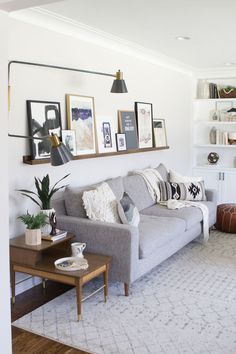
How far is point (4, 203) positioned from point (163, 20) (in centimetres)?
244

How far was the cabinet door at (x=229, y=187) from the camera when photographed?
22.1ft

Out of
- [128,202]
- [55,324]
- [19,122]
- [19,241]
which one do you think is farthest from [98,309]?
[19,122]

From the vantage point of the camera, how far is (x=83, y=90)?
4.19m

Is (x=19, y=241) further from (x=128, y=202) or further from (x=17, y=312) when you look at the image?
(x=128, y=202)

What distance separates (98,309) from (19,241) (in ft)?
2.71

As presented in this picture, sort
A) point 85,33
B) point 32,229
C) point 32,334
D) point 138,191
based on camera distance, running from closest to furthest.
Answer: point 32,334, point 32,229, point 85,33, point 138,191

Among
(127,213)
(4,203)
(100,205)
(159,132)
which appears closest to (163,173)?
(159,132)

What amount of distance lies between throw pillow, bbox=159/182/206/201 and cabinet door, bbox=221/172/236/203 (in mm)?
1547

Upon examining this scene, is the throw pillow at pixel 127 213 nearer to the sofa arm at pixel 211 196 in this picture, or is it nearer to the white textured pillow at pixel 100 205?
the white textured pillow at pixel 100 205

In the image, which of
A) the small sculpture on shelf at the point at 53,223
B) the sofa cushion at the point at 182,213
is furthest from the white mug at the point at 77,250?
the sofa cushion at the point at 182,213

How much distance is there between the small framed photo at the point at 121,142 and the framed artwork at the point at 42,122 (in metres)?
1.07

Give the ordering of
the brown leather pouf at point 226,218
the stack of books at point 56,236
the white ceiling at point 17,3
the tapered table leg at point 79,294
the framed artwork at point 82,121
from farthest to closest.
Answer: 1. the brown leather pouf at point 226,218
2. the framed artwork at point 82,121
3. the stack of books at point 56,236
4. the tapered table leg at point 79,294
5. the white ceiling at point 17,3

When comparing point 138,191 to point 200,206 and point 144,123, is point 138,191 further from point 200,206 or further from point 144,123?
point 144,123

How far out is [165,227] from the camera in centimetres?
401
